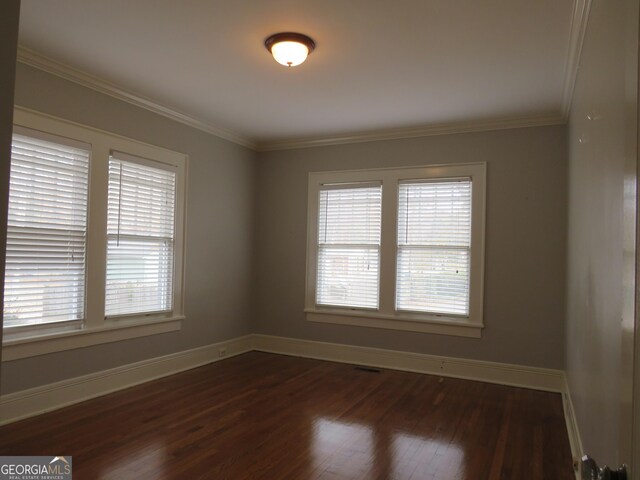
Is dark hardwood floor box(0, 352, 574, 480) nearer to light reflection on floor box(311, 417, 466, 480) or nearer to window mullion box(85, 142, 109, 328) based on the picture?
light reflection on floor box(311, 417, 466, 480)

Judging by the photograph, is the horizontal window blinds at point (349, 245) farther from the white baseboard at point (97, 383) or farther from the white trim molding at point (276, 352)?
the white baseboard at point (97, 383)

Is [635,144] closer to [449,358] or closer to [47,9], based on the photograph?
[47,9]

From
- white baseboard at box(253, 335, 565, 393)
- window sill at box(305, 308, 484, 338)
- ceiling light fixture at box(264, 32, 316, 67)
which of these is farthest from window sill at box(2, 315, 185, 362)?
ceiling light fixture at box(264, 32, 316, 67)

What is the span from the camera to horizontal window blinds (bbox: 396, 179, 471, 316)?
4.96 m

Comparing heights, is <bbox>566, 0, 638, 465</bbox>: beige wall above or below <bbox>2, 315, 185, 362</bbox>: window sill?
above

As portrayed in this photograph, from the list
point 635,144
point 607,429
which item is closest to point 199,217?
point 607,429

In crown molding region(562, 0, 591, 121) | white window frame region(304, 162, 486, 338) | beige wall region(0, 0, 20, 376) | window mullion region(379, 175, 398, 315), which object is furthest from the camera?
window mullion region(379, 175, 398, 315)

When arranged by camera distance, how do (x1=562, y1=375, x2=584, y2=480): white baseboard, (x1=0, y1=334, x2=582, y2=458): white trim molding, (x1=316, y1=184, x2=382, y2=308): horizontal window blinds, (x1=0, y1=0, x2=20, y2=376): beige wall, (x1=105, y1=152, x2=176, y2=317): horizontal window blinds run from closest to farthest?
(x1=0, y1=0, x2=20, y2=376): beige wall → (x1=562, y1=375, x2=584, y2=480): white baseboard → (x1=0, y1=334, x2=582, y2=458): white trim molding → (x1=105, y1=152, x2=176, y2=317): horizontal window blinds → (x1=316, y1=184, x2=382, y2=308): horizontal window blinds

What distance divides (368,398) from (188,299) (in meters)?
2.23

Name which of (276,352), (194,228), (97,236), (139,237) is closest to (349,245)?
(276,352)

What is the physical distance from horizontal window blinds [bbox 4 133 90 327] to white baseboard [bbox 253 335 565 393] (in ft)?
8.85

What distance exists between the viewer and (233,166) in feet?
18.7

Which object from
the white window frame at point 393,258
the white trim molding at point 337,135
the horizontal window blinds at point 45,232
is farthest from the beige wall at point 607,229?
the horizontal window blinds at point 45,232

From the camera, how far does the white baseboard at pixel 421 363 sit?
457 centimetres
